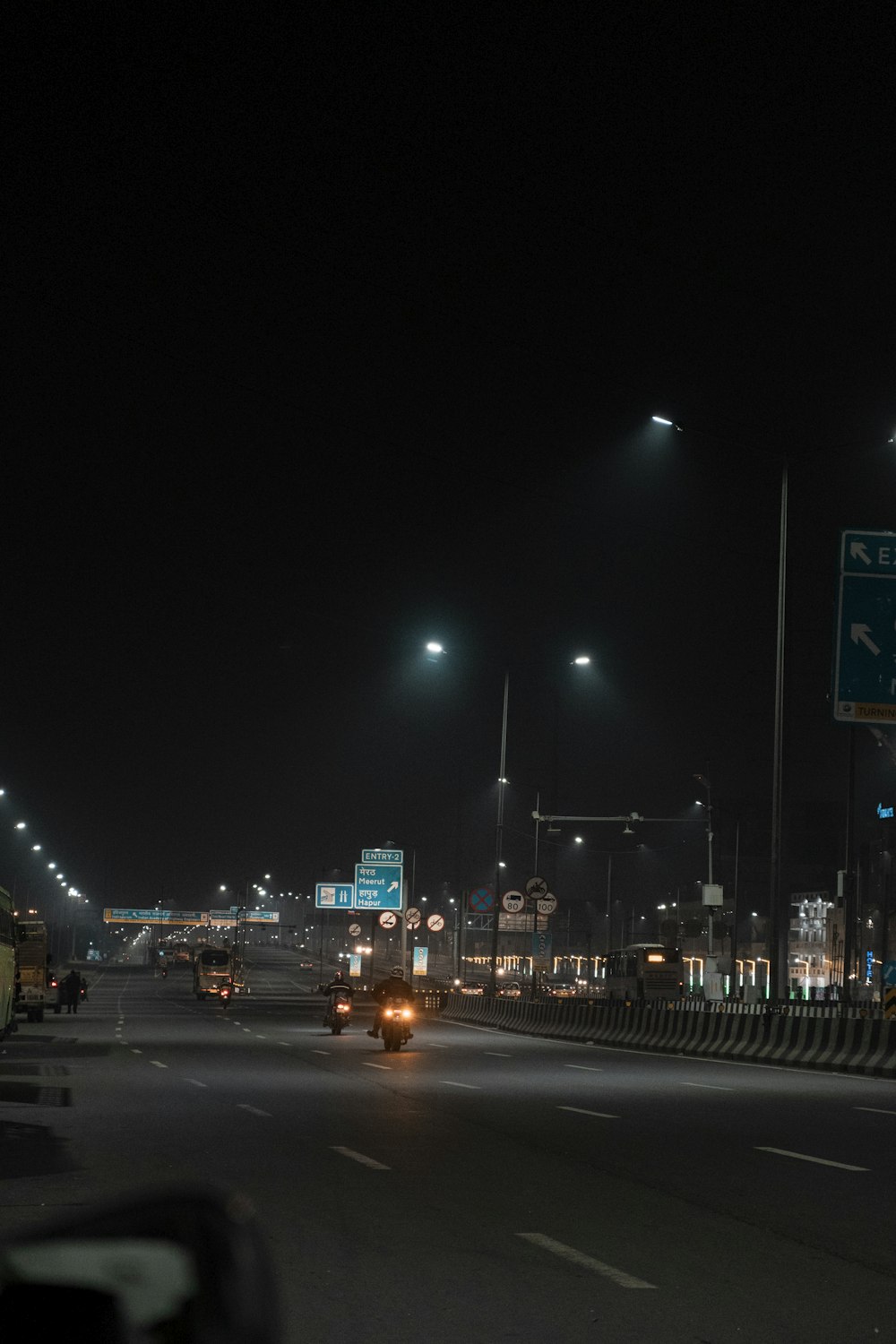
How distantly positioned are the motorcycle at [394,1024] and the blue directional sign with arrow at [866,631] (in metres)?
12.8

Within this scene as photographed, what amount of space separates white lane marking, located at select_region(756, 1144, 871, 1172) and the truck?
132 feet

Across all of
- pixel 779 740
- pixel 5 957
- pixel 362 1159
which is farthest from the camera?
pixel 5 957

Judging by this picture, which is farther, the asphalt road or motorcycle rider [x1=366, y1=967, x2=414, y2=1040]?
motorcycle rider [x1=366, y1=967, x2=414, y2=1040]

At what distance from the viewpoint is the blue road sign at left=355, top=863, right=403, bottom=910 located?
80.4 meters

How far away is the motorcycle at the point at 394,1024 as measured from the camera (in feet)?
114

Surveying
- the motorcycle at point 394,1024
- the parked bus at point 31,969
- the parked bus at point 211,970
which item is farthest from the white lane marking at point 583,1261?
the parked bus at point 211,970

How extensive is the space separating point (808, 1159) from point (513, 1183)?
9.92 ft

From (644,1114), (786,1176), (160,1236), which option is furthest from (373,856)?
(160,1236)

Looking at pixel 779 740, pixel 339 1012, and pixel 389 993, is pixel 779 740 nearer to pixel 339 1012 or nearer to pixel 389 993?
pixel 389 993

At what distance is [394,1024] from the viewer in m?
34.9

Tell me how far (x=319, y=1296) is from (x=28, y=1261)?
6.84 meters

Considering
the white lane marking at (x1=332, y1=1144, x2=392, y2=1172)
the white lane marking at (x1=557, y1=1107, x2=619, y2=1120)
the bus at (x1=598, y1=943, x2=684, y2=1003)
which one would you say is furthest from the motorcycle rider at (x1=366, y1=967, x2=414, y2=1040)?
the bus at (x1=598, y1=943, x2=684, y2=1003)

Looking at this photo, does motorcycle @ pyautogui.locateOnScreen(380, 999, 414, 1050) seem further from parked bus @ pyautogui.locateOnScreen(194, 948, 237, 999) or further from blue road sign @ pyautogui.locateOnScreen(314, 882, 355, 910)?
parked bus @ pyautogui.locateOnScreen(194, 948, 237, 999)

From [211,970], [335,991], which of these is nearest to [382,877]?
[211,970]
